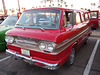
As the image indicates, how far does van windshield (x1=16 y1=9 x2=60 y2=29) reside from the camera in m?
2.74

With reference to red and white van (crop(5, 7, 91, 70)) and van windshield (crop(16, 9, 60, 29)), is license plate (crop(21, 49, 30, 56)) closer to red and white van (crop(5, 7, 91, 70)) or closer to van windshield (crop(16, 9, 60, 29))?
red and white van (crop(5, 7, 91, 70))

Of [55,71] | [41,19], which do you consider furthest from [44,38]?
[55,71]

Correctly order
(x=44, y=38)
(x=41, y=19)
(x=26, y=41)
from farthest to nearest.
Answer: (x=41, y=19) → (x=26, y=41) → (x=44, y=38)

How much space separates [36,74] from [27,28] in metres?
1.51

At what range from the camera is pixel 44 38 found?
7.52ft

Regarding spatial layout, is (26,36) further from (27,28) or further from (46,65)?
(46,65)

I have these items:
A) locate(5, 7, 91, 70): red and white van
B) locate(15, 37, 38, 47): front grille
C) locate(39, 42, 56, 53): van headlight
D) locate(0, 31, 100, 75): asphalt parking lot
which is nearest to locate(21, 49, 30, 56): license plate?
locate(5, 7, 91, 70): red and white van

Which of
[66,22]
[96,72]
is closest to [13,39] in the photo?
[66,22]

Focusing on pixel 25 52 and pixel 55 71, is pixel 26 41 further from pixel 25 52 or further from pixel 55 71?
pixel 55 71

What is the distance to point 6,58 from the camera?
4125 mm

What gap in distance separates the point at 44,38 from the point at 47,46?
0.21m

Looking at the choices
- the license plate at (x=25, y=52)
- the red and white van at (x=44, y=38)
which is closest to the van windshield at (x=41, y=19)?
the red and white van at (x=44, y=38)

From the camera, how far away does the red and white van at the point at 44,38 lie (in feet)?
7.56

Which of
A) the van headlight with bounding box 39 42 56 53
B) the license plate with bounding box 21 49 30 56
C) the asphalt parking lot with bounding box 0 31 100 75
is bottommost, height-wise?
the asphalt parking lot with bounding box 0 31 100 75
